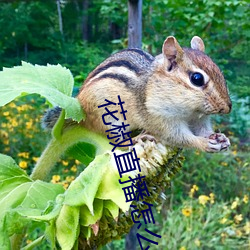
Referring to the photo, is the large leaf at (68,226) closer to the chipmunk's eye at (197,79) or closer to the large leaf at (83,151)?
the large leaf at (83,151)

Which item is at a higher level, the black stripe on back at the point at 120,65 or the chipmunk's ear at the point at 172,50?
the chipmunk's ear at the point at 172,50

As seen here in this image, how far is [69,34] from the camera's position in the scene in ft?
14.3

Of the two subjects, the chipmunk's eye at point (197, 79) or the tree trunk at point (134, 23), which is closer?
the chipmunk's eye at point (197, 79)

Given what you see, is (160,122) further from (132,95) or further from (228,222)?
(228,222)

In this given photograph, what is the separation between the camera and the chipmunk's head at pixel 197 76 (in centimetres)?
62

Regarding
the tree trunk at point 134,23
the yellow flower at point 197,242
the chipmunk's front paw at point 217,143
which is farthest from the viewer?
the yellow flower at point 197,242

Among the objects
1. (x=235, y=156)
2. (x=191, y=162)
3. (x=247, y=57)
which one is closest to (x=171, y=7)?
(x=247, y=57)

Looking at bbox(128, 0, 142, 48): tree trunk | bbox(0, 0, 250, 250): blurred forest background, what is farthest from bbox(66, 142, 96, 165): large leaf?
bbox(128, 0, 142, 48): tree trunk

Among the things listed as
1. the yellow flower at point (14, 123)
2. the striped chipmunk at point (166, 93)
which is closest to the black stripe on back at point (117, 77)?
the striped chipmunk at point (166, 93)

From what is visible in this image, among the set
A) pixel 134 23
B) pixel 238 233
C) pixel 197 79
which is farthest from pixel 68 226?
pixel 238 233

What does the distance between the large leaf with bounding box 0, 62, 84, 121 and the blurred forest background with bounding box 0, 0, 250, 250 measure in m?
0.52

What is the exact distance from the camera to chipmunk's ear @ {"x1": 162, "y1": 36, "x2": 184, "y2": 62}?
67 cm

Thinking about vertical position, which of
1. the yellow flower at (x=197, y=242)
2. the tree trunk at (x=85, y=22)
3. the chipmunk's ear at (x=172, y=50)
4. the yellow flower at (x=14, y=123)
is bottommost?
the yellow flower at (x=197, y=242)

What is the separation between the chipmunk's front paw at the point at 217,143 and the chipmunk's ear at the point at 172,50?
139 millimetres
